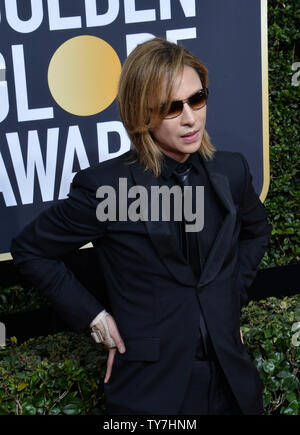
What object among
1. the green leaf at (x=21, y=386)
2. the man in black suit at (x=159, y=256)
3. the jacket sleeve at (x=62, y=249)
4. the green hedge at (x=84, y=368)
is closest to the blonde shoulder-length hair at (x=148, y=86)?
the man in black suit at (x=159, y=256)

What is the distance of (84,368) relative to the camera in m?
2.90

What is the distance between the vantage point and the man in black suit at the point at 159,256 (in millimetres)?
2107

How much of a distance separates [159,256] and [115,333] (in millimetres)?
366

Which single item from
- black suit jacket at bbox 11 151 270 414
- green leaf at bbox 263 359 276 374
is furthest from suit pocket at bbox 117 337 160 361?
green leaf at bbox 263 359 276 374

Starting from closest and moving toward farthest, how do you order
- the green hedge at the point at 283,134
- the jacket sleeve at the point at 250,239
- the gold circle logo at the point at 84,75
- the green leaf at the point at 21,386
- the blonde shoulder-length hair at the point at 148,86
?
the blonde shoulder-length hair at the point at 148,86, the jacket sleeve at the point at 250,239, the green leaf at the point at 21,386, the gold circle logo at the point at 84,75, the green hedge at the point at 283,134

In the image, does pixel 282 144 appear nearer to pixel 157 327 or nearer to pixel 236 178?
pixel 236 178

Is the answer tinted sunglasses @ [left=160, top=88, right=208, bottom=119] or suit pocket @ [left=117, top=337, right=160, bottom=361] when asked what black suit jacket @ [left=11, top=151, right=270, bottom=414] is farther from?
tinted sunglasses @ [left=160, top=88, right=208, bottom=119]

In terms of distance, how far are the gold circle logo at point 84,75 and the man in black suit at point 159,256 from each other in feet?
3.79

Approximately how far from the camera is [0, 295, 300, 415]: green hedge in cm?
280

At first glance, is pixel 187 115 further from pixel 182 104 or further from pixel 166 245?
pixel 166 245

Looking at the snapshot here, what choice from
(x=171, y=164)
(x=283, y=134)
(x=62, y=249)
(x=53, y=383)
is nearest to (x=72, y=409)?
(x=53, y=383)

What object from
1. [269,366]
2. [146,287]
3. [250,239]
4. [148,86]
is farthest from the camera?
[269,366]

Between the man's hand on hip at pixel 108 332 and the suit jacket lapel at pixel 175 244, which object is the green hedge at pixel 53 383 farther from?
the suit jacket lapel at pixel 175 244

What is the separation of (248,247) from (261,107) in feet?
4.53
